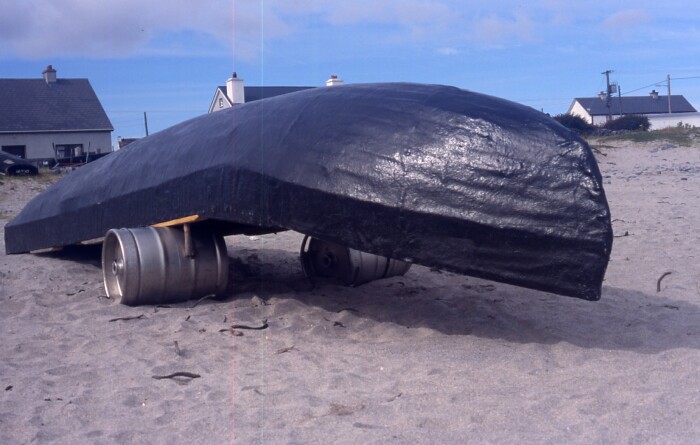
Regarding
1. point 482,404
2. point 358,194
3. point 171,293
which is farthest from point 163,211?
point 482,404

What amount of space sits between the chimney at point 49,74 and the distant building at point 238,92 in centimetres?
1561

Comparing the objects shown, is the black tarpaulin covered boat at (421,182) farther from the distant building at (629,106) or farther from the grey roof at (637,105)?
the grey roof at (637,105)

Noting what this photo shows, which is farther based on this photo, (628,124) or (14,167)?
(628,124)

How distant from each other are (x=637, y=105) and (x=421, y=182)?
69.0m

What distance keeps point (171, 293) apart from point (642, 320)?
4.19 metres

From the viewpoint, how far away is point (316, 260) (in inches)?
346

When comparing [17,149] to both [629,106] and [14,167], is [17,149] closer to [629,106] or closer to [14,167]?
[14,167]

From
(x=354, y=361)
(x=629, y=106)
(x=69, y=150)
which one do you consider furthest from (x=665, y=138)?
(x=629, y=106)

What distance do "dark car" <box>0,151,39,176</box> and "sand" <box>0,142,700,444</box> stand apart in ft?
54.3

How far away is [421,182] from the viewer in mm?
5844

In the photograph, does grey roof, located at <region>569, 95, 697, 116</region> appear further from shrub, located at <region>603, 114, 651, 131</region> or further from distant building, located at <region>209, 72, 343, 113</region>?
distant building, located at <region>209, 72, 343, 113</region>

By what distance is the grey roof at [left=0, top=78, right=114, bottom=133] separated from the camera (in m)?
38.5

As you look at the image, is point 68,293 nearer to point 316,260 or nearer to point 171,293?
point 171,293

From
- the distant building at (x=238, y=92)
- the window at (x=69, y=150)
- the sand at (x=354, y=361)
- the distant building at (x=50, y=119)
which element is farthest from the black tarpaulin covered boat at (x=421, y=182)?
the window at (x=69, y=150)
